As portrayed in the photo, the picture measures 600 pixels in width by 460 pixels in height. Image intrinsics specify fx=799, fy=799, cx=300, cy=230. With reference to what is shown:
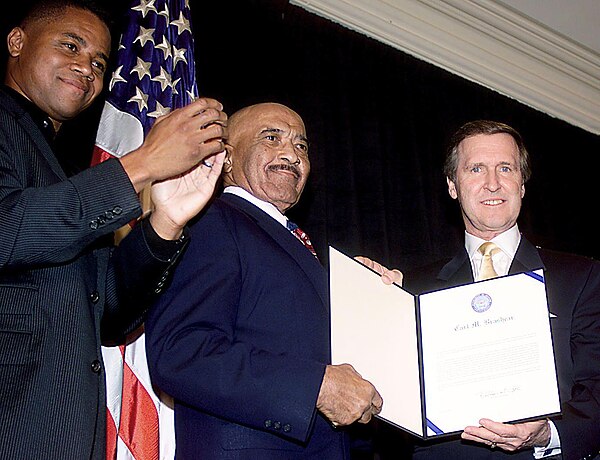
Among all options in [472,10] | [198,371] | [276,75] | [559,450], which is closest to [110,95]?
[276,75]

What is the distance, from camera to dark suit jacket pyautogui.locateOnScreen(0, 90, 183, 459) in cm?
158

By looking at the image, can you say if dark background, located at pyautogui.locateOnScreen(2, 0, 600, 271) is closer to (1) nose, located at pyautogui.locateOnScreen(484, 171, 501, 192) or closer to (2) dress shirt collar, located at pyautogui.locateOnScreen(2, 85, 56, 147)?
(2) dress shirt collar, located at pyautogui.locateOnScreen(2, 85, 56, 147)

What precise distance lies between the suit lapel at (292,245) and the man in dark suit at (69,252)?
344 millimetres

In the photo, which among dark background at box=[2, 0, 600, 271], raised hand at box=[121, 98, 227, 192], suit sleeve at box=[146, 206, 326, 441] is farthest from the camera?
dark background at box=[2, 0, 600, 271]

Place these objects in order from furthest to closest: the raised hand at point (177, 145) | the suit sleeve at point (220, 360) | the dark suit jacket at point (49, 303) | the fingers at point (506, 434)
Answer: the fingers at point (506, 434)
the suit sleeve at point (220, 360)
the raised hand at point (177, 145)
the dark suit jacket at point (49, 303)

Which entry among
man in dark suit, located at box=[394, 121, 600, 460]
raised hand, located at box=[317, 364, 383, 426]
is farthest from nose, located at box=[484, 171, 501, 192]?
raised hand, located at box=[317, 364, 383, 426]

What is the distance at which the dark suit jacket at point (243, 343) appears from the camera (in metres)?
1.88

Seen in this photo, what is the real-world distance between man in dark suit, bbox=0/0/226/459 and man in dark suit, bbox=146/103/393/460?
0.49ft

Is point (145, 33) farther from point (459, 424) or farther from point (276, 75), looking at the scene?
point (459, 424)

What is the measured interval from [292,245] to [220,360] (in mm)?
490

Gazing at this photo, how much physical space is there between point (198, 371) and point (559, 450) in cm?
101

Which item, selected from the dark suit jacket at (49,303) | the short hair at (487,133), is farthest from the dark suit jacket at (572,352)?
the dark suit jacket at (49,303)

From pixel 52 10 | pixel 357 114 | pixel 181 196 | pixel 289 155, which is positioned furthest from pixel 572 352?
pixel 357 114

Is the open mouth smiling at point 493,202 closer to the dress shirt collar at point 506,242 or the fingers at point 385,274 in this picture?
the dress shirt collar at point 506,242
